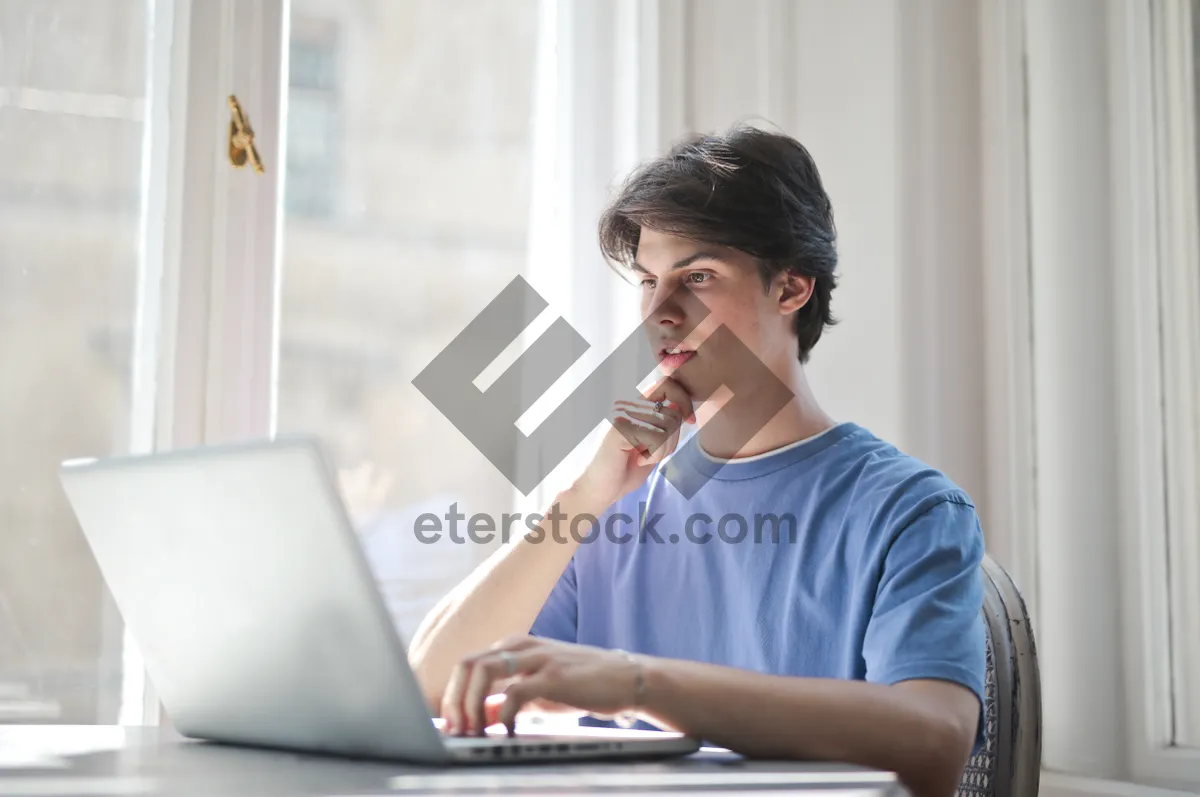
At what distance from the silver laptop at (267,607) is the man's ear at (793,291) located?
72cm

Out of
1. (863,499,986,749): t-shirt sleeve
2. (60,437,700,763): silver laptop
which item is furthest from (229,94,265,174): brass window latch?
(863,499,986,749): t-shirt sleeve

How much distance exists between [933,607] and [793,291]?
0.54m

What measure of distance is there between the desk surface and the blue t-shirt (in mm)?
310

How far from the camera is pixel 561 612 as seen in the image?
1.48 meters

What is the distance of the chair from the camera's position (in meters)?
1.11

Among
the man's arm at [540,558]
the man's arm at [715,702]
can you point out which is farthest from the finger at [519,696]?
the man's arm at [540,558]

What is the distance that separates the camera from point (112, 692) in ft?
5.32

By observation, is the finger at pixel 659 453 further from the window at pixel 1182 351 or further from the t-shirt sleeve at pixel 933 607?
the window at pixel 1182 351

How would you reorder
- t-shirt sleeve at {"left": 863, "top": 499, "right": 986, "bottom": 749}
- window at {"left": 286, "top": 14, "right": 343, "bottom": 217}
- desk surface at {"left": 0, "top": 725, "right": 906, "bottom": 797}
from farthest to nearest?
window at {"left": 286, "top": 14, "right": 343, "bottom": 217} → t-shirt sleeve at {"left": 863, "top": 499, "right": 986, "bottom": 749} → desk surface at {"left": 0, "top": 725, "right": 906, "bottom": 797}

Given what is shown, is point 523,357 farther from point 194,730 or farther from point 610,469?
point 194,730

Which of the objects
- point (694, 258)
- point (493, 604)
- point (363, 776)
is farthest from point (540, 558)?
point (363, 776)

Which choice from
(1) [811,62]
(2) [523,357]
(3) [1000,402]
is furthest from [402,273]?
(3) [1000,402]

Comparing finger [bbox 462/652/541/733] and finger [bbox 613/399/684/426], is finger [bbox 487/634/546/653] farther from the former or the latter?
finger [bbox 613/399/684/426]

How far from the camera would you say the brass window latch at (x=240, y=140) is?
67.6 inches
